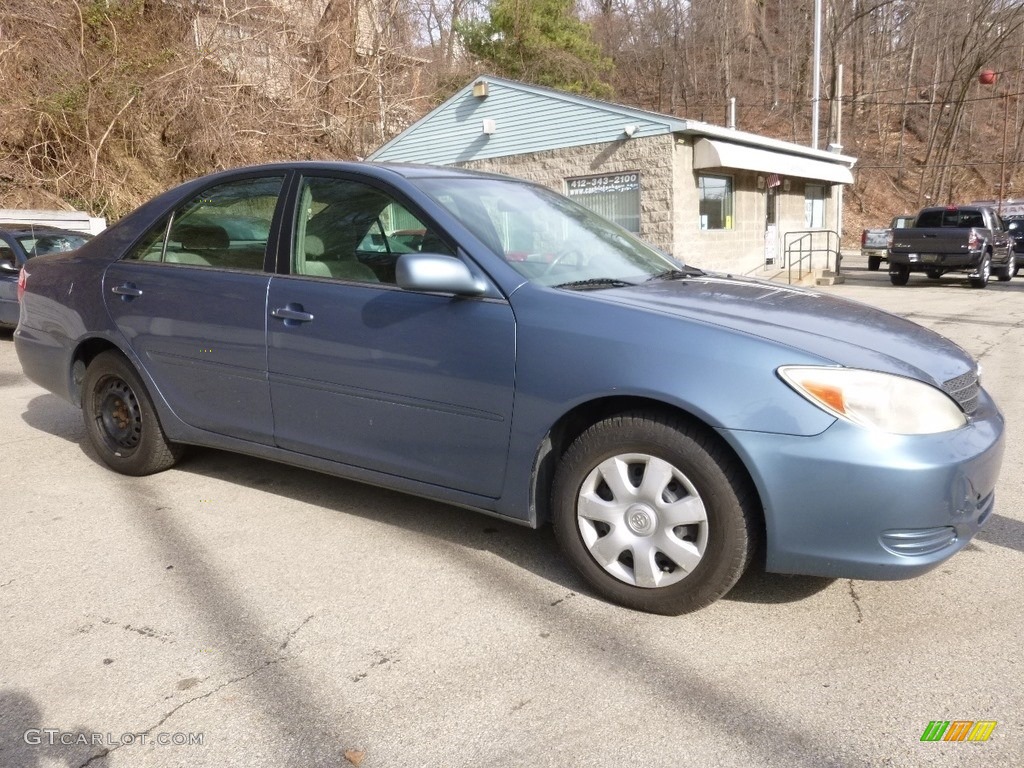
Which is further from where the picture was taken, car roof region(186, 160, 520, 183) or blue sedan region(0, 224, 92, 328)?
blue sedan region(0, 224, 92, 328)

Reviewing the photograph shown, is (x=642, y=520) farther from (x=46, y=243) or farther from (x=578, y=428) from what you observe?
(x=46, y=243)

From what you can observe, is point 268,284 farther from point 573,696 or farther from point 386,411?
point 573,696

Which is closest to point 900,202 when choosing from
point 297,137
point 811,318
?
point 297,137

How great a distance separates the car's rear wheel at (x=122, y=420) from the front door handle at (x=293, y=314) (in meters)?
1.17

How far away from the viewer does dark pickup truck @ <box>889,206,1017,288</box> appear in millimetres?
18327

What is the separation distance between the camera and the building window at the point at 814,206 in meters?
23.2

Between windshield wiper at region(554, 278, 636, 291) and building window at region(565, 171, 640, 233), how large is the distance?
1363 centimetres

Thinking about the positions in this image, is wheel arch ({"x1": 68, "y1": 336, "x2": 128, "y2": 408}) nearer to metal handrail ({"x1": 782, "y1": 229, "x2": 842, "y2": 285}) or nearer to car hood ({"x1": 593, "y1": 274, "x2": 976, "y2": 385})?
car hood ({"x1": 593, "y1": 274, "x2": 976, "y2": 385})

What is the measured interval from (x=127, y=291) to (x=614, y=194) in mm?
14376

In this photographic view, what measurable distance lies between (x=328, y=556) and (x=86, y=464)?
7.36 ft

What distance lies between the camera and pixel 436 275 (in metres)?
3.19

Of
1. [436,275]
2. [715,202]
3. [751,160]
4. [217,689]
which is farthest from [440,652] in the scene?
[715,202]

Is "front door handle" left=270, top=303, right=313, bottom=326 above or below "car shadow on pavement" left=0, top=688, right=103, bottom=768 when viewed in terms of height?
above

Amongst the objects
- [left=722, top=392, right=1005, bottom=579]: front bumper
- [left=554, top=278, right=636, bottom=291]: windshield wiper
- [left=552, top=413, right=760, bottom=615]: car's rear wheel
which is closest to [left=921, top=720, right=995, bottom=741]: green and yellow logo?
[left=722, top=392, right=1005, bottom=579]: front bumper
